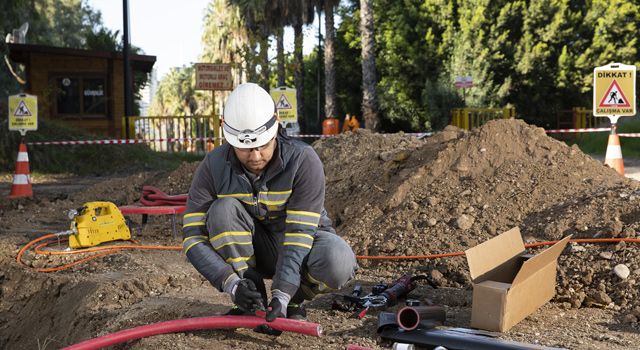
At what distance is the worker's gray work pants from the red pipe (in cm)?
27

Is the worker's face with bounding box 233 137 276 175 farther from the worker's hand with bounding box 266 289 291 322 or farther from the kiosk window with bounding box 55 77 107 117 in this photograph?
the kiosk window with bounding box 55 77 107 117

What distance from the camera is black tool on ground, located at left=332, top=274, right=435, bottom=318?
15.3 ft

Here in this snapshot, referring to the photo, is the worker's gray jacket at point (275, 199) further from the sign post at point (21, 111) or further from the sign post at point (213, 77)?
the sign post at point (213, 77)

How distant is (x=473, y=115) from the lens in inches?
960

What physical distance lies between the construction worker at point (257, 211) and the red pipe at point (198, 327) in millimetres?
73

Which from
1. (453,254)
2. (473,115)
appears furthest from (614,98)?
(473,115)

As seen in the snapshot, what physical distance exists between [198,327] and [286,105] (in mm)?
10065

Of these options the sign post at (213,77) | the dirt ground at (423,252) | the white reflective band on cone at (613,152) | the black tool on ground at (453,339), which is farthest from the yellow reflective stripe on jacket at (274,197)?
the sign post at (213,77)

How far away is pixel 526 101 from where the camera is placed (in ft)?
92.4

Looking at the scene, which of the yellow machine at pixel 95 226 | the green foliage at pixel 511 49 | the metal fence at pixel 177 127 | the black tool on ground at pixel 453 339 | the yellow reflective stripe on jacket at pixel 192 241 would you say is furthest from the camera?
the green foliage at pixel 511 49

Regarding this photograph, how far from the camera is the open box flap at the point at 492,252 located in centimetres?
418

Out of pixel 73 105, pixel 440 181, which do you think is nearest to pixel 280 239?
pixel 440 181

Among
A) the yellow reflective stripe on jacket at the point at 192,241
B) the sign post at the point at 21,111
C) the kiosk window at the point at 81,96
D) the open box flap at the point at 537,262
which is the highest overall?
the kiosk window at the point at 81,96

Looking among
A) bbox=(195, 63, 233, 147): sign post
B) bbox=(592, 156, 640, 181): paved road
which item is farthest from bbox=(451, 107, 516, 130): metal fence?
bbox=(195, 63, 233, 147): sign post
